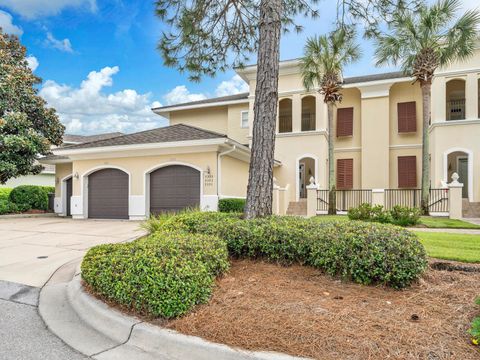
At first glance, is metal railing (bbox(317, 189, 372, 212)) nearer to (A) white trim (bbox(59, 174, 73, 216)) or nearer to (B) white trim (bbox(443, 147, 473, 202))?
(B) white trim (bbox(443, 147, 473, 202))

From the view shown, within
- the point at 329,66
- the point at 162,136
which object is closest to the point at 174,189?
the point at 162,136

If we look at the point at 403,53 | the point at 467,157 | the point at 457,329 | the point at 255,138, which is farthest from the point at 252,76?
the point at 457,329

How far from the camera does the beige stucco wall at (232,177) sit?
1437 centimetres

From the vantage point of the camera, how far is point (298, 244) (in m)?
5.03

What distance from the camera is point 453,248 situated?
696cm

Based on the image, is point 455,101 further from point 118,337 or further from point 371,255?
point 118,337

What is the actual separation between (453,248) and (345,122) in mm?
15283

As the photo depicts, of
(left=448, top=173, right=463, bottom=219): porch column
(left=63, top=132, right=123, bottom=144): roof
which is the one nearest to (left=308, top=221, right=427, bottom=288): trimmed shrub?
(left=448, top=173, right=463, bottom=219): porch column

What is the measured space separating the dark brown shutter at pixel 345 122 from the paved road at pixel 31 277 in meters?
14.9

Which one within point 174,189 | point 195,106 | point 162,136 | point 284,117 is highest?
point 195,106

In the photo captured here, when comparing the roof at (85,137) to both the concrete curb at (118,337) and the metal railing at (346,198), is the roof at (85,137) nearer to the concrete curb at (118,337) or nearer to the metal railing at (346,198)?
the metal railing at (346,198)

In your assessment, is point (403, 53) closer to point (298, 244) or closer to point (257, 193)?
point (257, 193)

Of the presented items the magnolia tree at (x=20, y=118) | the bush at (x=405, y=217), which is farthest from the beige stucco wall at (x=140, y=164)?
the bush at (x=405, y=217)

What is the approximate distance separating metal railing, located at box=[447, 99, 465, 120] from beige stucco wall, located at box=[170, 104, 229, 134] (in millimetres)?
13725
